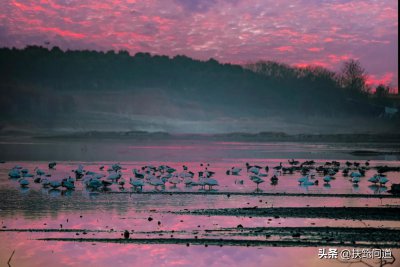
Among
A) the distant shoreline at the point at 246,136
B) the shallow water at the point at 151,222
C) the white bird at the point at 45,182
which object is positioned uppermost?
the distant shoreline at the point at 246,136

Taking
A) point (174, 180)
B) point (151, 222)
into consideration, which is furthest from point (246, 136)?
point (151, 222)

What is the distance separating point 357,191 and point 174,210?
37.2ft

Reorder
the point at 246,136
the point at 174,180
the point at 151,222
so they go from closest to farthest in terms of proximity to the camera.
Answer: the point at 151,222 < the point at 174,180 < the point at 246,136

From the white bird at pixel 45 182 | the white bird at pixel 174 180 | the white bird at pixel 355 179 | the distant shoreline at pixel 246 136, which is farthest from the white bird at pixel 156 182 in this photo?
the distant shoreline at pixel 246 136

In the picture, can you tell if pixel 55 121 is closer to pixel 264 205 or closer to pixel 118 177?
pixel 118 177

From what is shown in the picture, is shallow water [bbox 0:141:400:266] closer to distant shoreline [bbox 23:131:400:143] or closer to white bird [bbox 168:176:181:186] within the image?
white bird [bbox 168:176:181:186]

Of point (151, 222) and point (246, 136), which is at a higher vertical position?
point (246, 136)

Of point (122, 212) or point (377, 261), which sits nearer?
point (377, 261)

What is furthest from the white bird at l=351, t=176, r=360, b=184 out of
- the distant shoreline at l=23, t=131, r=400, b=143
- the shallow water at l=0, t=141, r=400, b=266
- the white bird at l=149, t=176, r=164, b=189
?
the distant shoreline at l=23, t=131, r=400, b=143

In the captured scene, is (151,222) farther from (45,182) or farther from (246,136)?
(246,136)

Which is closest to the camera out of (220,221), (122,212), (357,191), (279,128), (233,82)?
(220,221)

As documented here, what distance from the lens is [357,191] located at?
30891 mm

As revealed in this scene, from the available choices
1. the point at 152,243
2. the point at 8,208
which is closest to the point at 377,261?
the point at 152,243

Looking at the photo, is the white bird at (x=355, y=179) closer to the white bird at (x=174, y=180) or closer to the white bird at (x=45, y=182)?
the white bird at (x=174, y=180)
